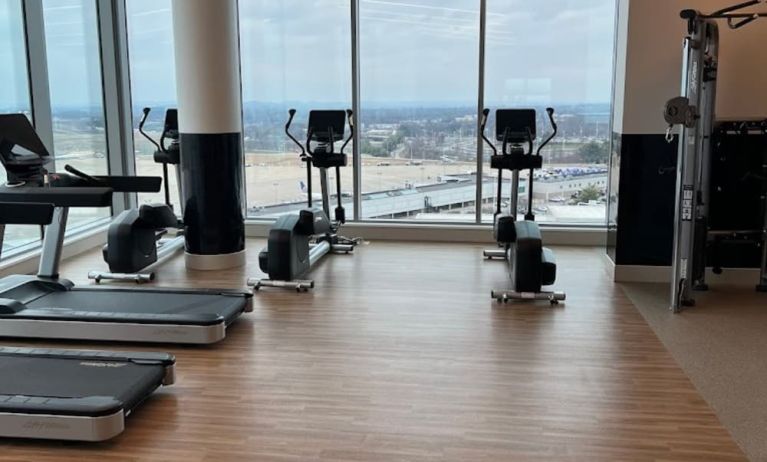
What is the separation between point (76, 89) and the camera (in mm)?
7418

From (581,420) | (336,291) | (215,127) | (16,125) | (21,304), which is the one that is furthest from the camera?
(215,127)

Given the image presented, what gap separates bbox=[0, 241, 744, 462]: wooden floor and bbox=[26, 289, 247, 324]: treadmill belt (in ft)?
0.69

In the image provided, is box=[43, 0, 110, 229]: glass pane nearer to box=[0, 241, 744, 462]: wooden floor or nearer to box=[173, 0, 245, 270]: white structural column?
box=[173, 0, 245, 270]: white structural column

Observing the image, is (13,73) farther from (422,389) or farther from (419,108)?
(422,389)

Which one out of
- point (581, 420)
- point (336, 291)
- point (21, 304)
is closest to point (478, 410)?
point (581, 420)

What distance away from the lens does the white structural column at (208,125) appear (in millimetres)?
6086

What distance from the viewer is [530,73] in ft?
24.4

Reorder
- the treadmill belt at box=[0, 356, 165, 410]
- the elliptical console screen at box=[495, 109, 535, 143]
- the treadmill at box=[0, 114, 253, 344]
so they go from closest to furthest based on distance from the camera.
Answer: the treadmill belt at box=[0, 356, 165, 410]
the treadmill at box=[0, 114, 253, 344]
the elliptical console screen at box=[495, 109, 535, 143]

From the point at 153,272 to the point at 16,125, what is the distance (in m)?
1.79

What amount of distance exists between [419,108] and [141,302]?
13.0 ft

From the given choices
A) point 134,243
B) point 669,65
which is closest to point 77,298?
point 134,243

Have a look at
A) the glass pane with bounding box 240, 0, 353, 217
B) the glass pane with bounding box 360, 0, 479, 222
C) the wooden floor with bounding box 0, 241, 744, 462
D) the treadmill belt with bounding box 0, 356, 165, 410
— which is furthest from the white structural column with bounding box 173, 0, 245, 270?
the treadmill belt with bounding box 0, 356, 165, 410

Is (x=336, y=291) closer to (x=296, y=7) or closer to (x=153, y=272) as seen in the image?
(x=153, y=272)

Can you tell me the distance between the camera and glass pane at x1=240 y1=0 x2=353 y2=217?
7.63 meters
